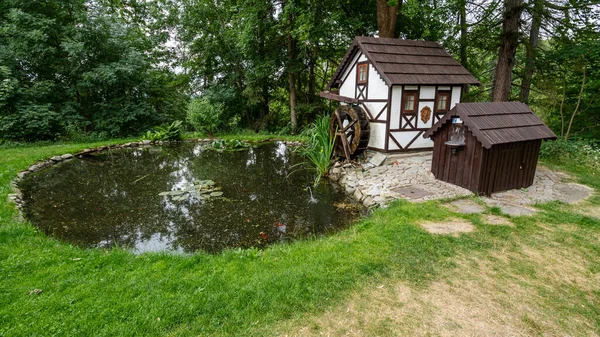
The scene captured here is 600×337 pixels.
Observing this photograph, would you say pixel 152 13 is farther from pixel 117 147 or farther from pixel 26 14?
pixel 117 147

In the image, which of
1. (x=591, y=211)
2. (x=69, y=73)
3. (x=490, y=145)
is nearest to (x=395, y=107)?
(x=490, y=145)

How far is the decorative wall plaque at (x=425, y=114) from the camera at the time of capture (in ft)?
31.5

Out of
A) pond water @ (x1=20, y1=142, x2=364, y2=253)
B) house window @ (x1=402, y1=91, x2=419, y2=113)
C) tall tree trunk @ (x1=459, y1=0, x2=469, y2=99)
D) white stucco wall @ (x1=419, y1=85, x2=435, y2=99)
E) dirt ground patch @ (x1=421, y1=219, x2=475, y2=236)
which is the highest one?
tall tree trunk @ (x1=459, y1=0, x2=469, y2=99)

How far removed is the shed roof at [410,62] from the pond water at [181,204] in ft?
12.0

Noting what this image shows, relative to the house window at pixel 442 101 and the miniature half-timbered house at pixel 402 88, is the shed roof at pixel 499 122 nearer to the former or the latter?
the miniature half-timbered house at pixel 402 88

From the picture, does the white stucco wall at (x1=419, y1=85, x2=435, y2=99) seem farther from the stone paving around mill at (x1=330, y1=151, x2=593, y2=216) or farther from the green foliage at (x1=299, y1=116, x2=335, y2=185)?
the green foliage at (x1=299, y1=116, x2=335, y2=185)

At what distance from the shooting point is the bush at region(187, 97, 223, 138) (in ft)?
46.3

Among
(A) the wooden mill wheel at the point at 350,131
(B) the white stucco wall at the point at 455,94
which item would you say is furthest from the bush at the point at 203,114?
(B) the white stucco wall at the point at 455,94

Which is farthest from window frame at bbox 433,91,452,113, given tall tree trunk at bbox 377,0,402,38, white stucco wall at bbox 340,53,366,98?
tall tree trunk at bbox 377,0,402,38

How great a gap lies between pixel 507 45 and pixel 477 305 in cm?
912

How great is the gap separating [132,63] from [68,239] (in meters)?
11.6

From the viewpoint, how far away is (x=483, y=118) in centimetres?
649

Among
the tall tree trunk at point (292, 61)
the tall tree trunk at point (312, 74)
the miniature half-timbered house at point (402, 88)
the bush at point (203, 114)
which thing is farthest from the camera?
the tall tree trunk at point (312, 74)

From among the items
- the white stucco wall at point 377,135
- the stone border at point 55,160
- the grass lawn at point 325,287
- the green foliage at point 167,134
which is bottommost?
the stone border at point 55,160
